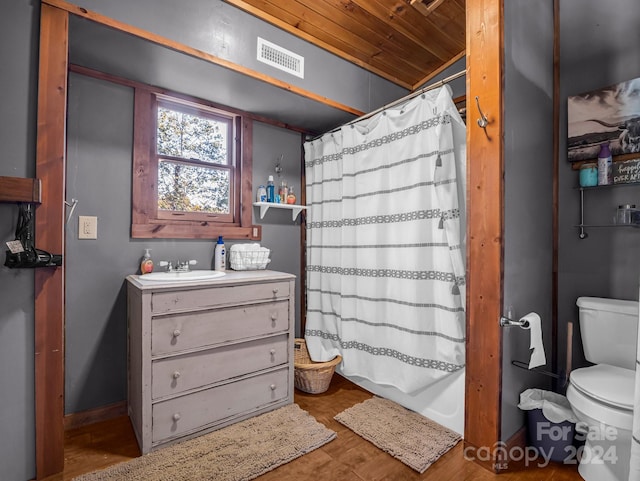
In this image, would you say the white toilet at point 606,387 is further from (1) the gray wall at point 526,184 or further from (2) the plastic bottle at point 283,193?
(2) the plastic bottle at point 283,193

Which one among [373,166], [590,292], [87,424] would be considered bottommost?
[87,424]

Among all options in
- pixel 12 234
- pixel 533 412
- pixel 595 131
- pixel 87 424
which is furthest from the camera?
pixel 87 424

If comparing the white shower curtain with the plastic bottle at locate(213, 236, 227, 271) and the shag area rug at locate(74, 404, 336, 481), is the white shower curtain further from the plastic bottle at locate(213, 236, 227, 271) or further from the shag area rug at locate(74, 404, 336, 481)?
the plastic bottle at locate(213, 236, 227, 271)

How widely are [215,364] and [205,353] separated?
0.09 metres

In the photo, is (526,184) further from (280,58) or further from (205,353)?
(205,353)

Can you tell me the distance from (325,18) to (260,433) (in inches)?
103

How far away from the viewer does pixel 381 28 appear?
2254 mm

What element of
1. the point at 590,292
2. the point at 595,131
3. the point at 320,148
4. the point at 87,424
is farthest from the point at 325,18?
the point at 87,424

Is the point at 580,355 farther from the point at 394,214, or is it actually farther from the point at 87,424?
the point at 87,424

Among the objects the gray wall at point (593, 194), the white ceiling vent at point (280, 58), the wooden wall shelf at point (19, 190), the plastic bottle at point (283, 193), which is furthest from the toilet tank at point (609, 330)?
the wooden wall shelf at point (19, 190)

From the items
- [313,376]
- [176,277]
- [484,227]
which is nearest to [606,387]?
[484,227]

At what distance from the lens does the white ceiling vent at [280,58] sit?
188cm

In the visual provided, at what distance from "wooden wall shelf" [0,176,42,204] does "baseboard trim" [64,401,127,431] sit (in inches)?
52.1

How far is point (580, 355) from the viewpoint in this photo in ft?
5.70
